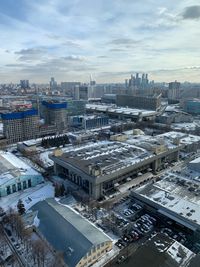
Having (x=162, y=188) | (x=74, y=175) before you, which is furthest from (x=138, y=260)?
(x=74, y=175)

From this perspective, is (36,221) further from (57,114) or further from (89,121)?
(89,121)

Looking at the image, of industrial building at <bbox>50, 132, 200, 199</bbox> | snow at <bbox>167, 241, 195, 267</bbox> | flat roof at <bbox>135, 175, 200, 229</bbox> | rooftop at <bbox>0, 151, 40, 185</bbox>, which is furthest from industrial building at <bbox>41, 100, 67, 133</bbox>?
snow at <bbox>167, 241, 195, 267</bbox>

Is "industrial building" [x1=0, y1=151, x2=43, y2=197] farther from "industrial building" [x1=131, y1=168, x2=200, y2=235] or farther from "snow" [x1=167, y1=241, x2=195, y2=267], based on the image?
"snow" [x1=167, y1=241, x2=195, y2=267]

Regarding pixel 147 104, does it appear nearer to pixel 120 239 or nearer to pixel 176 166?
pixel 176 166

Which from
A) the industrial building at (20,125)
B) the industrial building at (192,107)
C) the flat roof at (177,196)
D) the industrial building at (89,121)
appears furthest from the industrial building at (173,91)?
the flat roof at (177,196)

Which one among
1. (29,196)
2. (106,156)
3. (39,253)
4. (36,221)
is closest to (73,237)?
(39,253)

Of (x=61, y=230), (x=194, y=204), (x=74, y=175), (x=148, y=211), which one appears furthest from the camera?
(x=74, y=175)
